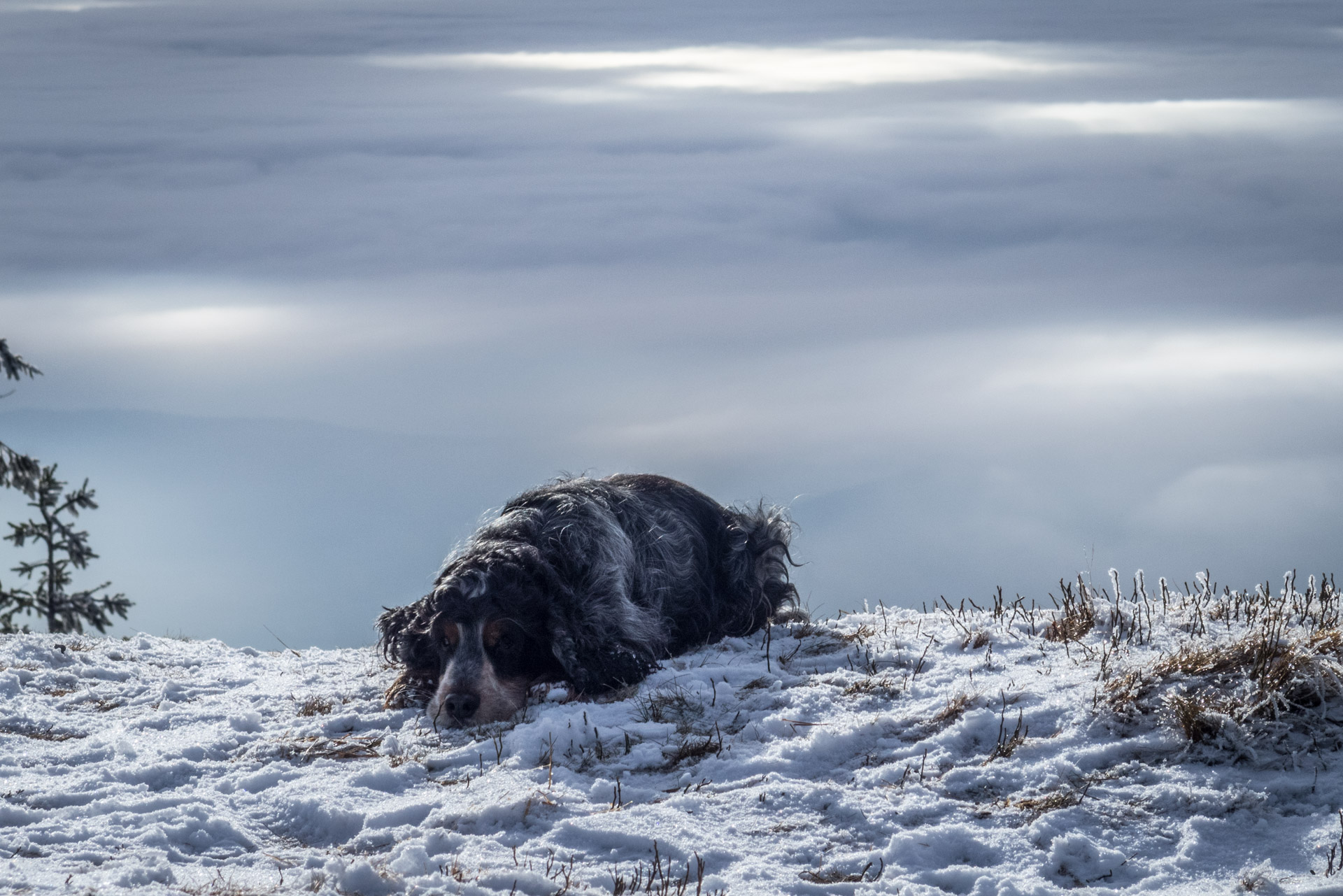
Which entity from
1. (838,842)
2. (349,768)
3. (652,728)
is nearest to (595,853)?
(838,842)

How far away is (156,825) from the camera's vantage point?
5.51 meters

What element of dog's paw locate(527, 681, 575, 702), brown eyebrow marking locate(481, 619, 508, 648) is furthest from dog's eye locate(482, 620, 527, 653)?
dog's paw locate(527, 681, 575, 702)

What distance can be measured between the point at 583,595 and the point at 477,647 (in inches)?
39.9

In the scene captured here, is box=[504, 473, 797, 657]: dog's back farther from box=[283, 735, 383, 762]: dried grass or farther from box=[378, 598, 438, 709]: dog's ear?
box=[283, 735, 383, 762]: dried grass

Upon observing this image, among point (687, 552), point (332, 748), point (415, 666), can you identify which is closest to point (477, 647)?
point (415, 666)

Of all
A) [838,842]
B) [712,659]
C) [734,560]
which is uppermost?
[734,560]

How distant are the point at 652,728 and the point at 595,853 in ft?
5.19

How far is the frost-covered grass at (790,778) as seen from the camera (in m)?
4.89

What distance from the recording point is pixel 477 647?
773cm

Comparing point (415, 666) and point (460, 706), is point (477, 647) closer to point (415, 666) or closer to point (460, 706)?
point (460, 706)

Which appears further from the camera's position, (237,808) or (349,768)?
(349,768)

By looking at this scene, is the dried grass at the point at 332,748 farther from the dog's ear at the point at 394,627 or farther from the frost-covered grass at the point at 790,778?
the dog's ear at the point at 394,627

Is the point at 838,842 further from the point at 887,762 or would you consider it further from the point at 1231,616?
the point at 1231,616

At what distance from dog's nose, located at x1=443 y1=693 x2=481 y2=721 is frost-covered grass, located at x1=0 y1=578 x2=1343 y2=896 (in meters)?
0.21
